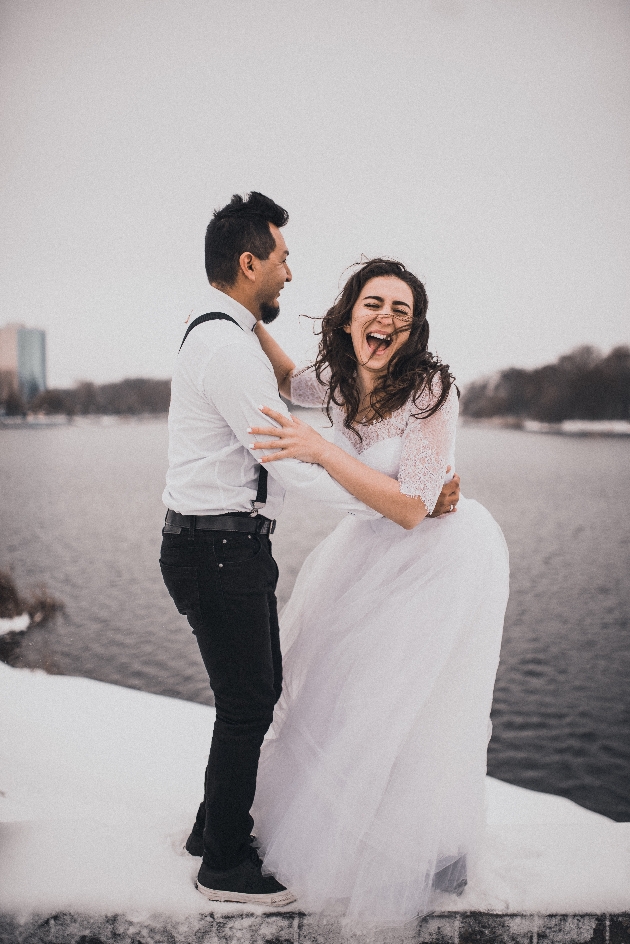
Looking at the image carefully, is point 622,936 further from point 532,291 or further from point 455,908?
point 532,291

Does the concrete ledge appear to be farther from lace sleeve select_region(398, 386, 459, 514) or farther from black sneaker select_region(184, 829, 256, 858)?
lace sleeve select_region(398, 386, 459, 514)

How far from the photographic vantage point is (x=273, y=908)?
1733 millimetres

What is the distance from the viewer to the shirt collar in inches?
68.7

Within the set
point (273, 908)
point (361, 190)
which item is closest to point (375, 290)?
point (273, 908)

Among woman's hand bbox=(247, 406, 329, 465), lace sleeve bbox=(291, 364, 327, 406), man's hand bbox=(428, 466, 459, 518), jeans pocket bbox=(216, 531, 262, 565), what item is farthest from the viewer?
lace sleeve bbox=(291, 364, 327, 406)

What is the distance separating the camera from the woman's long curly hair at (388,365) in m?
1.79

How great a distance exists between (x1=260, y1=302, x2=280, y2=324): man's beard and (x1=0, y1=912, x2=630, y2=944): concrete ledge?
5.31 feet

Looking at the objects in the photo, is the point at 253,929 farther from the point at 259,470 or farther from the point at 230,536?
the point at 259,470

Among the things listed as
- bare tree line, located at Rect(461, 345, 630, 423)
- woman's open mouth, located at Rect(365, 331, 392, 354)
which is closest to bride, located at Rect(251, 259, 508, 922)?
woman's open mouth, located at Rect(365, 331, 392, 354)

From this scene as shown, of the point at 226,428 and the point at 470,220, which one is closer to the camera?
the point at 226,428

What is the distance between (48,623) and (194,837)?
55.8ft

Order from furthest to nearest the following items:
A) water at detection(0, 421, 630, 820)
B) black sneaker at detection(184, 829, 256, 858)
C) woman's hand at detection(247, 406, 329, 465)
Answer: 1. water at detection(0, 421, 630, 820)
2. black sneaker at detection(184, 829, 256, 858)
3. woman's hand at detection(247, 406, 329, 465)

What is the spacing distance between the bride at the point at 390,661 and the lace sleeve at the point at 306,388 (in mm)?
203

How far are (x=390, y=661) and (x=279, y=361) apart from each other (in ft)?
3.62
